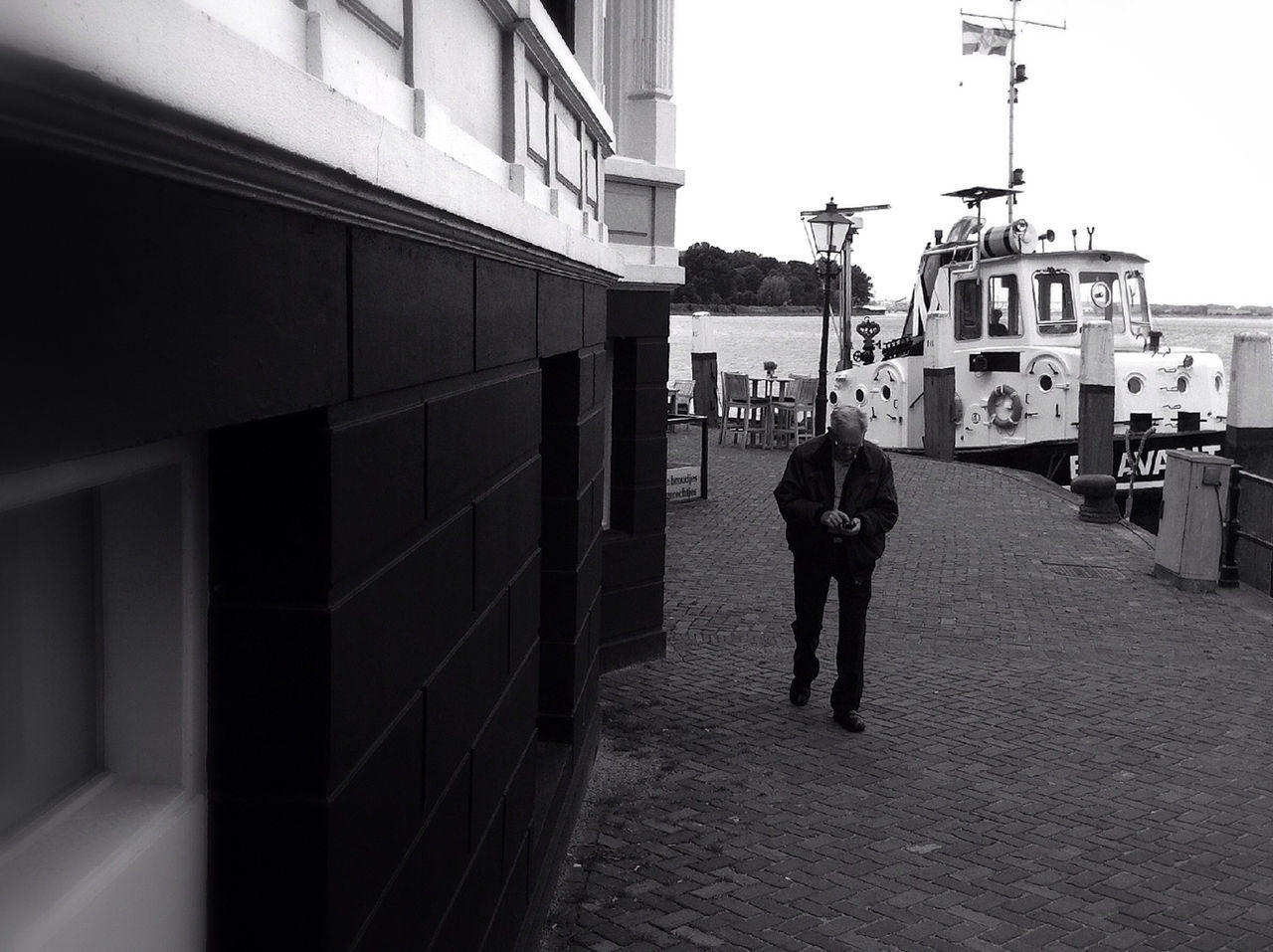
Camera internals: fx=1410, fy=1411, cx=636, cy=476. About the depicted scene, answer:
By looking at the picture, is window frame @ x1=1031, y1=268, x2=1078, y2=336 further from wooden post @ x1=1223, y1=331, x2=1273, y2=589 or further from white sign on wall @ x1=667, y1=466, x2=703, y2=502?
wooden post @ x1=1223, y1=331, x2=1273, y2=589

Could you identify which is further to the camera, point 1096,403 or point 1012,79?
point 1012,79

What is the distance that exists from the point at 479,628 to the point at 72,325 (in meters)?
2.32

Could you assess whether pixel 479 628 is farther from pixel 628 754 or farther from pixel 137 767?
pixel 628 754

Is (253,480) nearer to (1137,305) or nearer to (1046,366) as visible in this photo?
(1046,366)

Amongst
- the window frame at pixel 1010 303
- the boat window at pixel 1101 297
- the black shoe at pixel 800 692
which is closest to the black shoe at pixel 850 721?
the black shoe at pixel 800 692

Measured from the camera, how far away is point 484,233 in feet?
10.8

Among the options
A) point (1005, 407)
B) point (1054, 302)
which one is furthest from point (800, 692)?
point (1054, 302)

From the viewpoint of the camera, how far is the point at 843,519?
7.32 m

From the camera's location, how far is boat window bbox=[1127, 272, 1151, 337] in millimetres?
23141

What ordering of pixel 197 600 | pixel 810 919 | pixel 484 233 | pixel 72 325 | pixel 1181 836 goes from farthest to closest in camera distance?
1. pixel 1181 836
2. pixel 810 919
3. pixel 484 233
4. pixel 197 600
5. pixel 72 325

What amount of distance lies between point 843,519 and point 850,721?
117cm

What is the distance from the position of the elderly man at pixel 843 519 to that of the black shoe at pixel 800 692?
1.45ft

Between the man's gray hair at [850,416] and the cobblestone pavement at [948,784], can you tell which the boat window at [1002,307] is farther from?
the man's gray hair at [850,416]

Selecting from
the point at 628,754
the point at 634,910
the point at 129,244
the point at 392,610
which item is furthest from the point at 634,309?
the point at 129,244
